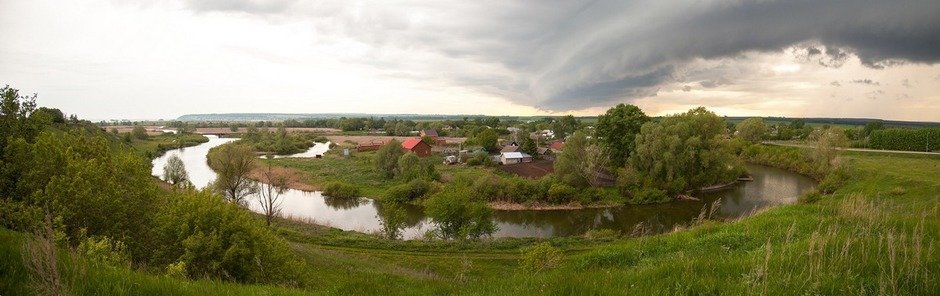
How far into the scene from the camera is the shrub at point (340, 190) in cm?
4728

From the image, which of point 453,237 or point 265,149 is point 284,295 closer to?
point 453,237

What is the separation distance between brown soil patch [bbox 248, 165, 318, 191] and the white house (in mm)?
27182

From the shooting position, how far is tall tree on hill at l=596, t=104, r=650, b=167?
171 ft

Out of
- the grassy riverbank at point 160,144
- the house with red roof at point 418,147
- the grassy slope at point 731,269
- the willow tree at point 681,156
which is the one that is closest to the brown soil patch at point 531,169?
the willow tree at point 681,156

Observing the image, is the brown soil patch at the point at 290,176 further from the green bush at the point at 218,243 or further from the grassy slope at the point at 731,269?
the grassy slope at the point at 731,269

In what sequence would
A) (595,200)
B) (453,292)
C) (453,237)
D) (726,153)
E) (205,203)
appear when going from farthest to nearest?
(726,153), (595,200), (453,237), (205,203), (453,292)

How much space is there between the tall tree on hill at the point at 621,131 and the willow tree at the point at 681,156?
309 cm

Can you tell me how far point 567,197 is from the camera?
1679 inches

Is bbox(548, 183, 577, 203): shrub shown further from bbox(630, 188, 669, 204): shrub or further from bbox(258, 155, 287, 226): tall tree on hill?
bbox(258, 155, 287, 226): tall tree on hill

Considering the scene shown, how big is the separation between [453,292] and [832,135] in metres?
63.7

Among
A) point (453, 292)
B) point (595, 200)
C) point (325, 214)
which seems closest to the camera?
point (453, 292)

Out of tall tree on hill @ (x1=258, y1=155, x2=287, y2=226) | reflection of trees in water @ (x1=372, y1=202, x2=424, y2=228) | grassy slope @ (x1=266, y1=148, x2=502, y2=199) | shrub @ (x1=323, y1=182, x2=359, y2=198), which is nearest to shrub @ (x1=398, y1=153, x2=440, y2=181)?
grassy slope @ (x1=266, y1=148, x2=502, y2=199)

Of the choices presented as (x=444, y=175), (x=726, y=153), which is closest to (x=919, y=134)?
(x=726, y=153)

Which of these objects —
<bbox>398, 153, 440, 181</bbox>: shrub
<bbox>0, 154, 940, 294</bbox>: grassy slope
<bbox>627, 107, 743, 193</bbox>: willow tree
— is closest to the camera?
<bbox>0, 154, 940, 294</bbox>: grassy slope
